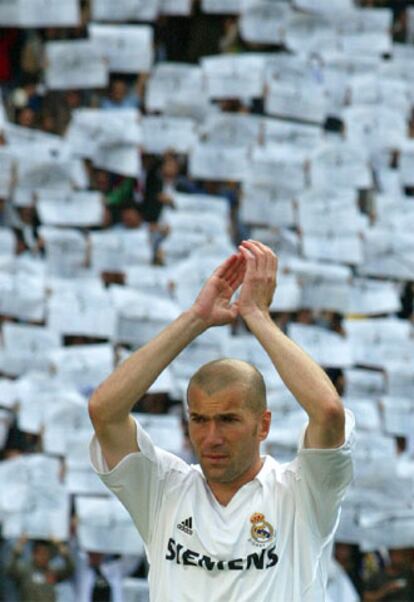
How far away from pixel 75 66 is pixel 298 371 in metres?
9.30

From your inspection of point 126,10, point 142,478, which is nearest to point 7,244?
point 126,10

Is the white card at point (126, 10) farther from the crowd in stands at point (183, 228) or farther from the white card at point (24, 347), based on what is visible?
the white card at point (24, 347)

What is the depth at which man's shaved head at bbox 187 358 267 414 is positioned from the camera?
14.3 feet

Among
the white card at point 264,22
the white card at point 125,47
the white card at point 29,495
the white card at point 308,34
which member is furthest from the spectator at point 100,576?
the white card at point 308,34

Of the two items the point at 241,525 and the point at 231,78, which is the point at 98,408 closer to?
the point at 241,525

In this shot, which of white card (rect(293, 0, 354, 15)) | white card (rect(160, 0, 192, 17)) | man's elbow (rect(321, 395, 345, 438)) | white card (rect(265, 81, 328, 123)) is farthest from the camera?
white card (rect(293, 0, 354, 15))

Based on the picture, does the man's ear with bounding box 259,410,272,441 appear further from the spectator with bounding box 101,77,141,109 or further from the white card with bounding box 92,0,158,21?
the white card with bounding box 92,0,158,21

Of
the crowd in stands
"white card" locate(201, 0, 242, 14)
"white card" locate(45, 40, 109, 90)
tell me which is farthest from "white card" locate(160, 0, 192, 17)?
"white card" locate(45, 40, 109, 90)

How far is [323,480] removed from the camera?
4.36 meters

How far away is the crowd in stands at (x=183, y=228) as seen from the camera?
→ 10523 millimetres

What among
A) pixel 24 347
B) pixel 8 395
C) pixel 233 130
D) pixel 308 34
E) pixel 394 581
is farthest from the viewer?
pixel 308 34

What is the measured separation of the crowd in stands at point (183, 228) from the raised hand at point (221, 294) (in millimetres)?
5847

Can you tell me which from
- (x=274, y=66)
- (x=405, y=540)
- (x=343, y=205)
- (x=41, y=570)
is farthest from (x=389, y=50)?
(x=41, y=570)

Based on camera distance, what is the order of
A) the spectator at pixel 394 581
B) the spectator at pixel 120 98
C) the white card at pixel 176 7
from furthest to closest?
the white card at pixel 176 7
the spectator at pixel 120 98
the spectator at pixel 394 581
